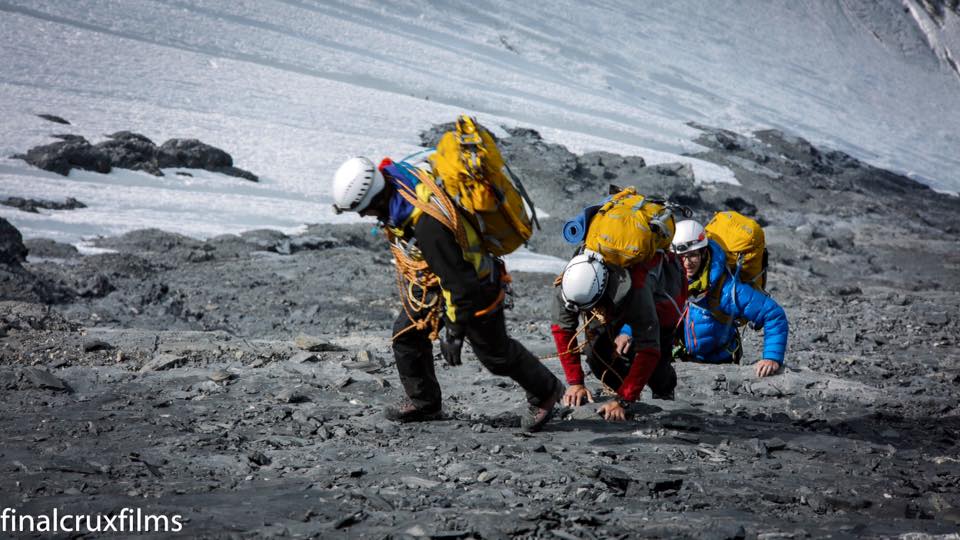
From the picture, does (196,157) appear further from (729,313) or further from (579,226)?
(579,226)

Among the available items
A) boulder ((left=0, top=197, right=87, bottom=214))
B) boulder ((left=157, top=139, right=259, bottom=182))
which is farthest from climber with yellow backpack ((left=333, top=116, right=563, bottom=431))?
boulder ((left=157, top=139, right=259, bottom=182))

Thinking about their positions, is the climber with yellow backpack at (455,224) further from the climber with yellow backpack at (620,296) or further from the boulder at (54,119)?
the boulder at (54,119)

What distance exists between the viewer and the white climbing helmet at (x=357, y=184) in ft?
15.9

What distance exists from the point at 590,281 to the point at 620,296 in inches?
9.0

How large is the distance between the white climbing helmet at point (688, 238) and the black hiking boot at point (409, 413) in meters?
2.08

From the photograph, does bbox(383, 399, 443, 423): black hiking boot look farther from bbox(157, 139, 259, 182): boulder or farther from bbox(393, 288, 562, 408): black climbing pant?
bbox(157, 139, 259, 182): boulder

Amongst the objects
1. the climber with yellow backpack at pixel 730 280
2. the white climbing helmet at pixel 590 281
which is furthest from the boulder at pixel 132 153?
the white climbing helmet at pixel 590 281

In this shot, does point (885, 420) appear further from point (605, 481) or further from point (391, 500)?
point (391, 500)

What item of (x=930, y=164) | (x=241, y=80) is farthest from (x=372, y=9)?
(x=930, y=164)

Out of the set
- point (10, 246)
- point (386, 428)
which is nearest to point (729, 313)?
point (386, 428)

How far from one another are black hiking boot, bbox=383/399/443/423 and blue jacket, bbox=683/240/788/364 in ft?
7.43

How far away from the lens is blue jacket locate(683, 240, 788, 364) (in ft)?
21.2

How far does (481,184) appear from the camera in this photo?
188 inches

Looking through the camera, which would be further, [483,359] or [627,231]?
[627,231]
